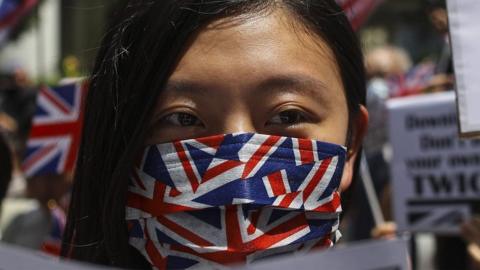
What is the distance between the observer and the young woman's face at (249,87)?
1.38 meters

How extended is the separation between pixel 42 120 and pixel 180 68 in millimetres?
3114

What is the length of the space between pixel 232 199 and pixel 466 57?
64 centimetres

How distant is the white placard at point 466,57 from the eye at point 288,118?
388 mm

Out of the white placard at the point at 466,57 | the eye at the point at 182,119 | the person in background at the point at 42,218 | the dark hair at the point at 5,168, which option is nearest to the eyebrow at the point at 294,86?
the eye at the point at 182,119

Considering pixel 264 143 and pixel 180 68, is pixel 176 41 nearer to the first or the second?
pixel 180 68

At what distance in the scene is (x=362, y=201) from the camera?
5773 mm

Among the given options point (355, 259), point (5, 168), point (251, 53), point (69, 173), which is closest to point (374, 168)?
A: point (69, 173)

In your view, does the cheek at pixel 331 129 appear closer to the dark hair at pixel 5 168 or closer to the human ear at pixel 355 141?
the human ear at pixel 355 141

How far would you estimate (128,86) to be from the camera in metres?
1.48

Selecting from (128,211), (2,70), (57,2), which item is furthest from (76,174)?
(57,2)

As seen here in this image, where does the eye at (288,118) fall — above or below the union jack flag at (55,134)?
below

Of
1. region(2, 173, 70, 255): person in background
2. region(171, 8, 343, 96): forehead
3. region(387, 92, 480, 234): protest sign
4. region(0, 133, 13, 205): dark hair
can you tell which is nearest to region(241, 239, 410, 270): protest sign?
region(171, 8, 343, 96): forehead

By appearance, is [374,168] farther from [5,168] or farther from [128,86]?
[128,86]

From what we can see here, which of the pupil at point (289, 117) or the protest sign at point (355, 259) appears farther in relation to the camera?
the pupil at point (289, 117)
